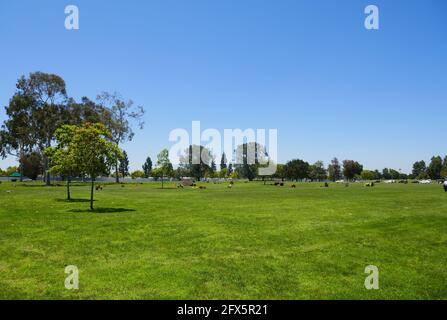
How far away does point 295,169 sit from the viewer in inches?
6831

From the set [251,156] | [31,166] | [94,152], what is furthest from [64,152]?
[251,156]

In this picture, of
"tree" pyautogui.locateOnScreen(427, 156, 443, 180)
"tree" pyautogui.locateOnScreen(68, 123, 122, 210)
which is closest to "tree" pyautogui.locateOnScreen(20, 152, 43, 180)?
"tree" pyautogui.locateOnScreen(68, 123, 122, 210)

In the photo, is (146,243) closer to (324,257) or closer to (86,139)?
(324,257)

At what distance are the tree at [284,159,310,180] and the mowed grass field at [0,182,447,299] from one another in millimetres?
152683

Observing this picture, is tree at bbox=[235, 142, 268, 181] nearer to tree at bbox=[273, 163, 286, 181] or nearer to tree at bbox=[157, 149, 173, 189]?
tree at bbox=[273, 163, 286, 181]

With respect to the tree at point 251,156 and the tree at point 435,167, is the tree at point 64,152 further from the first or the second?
the tree at point 435,167

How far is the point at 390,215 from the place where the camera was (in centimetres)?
2180

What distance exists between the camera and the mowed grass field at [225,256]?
31.8ft

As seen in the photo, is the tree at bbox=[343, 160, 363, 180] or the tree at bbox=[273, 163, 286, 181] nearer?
the tree at bbox=[273, 163, 286, 181]

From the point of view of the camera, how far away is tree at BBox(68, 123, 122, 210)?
30000 millimetres

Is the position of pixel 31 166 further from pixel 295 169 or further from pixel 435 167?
pixel 435 167

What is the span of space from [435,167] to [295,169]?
77771 mm

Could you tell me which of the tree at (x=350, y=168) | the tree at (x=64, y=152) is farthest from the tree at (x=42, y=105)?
the tree at (x=350, y=168)

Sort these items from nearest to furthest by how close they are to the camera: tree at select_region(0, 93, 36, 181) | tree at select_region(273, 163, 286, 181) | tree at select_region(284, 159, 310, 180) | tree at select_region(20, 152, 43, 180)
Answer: tree at select_region(0, 93, 36, 181), tree at select_region(20, 152, 43, 180), tree at select_region(273, 163, 286, 181), tree at select_region(284, 159, 310, 180)
